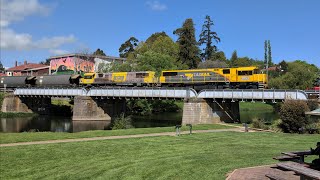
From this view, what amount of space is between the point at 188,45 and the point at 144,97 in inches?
1989

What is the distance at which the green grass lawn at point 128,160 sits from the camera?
40.3 ft

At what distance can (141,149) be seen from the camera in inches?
701

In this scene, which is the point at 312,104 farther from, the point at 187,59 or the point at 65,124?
the point at 187,59

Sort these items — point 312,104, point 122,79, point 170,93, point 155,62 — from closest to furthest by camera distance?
1. point 312,104
2. point 170,93
3. point 122,79
4. point 155,62

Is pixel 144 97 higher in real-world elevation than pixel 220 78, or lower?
lower

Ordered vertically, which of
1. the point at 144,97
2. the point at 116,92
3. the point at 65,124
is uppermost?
the point at 116,92

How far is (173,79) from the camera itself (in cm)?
5450

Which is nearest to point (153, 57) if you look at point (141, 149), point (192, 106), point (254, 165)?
point (192, 106)

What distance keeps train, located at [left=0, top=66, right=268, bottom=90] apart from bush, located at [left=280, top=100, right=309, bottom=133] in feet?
51.9

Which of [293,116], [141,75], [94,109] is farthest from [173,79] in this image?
[293,116]

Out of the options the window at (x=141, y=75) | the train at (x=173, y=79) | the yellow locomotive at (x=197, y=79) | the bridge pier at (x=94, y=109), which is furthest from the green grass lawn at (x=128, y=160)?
the bridge pier at (x=94, y=109)

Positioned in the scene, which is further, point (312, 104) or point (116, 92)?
point (116, 92)

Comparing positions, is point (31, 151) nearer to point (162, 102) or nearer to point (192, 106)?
point (192, 106)

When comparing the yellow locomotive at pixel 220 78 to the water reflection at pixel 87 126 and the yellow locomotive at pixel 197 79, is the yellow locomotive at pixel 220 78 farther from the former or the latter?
the water reflection at pixel 87 126
